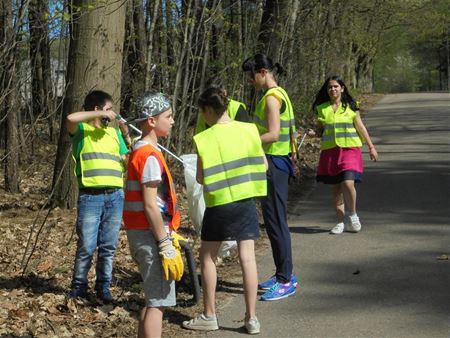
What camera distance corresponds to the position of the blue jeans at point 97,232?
6.15m

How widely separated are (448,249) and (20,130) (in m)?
7.65

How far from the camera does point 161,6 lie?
1093 centimetres

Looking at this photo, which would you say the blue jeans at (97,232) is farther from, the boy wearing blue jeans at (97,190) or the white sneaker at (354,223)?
the white sneaker at (354,223)

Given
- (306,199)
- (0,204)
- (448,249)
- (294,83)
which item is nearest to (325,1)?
(294,83)

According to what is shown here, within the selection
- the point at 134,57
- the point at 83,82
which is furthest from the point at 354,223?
the point at 134,57

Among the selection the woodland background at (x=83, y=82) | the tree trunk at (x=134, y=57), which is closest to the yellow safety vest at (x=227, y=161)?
the woodland background at (x=83, y=82)

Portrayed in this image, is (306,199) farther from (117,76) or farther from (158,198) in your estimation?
(158,198)

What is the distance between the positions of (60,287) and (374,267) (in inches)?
120

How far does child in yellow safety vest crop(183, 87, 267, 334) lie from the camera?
5422 mm

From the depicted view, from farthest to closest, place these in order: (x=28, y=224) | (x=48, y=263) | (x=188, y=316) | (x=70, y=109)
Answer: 1. (x=28, y=224)
2. (x=70, y=109)
3. (x=48, y=263)
4. (x=188, y=316)

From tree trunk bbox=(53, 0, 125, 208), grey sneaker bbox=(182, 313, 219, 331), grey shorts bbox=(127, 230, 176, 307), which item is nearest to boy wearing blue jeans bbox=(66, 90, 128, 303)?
grey sneaker bbox=(182, 313, 219, 331)

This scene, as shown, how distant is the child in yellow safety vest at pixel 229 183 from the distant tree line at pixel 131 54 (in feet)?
8.56

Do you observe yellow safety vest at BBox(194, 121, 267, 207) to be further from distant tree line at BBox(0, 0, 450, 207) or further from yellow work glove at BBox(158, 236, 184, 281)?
distant tree line at BBox(0, 0, 450, 207)

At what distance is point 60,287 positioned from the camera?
22.2 ft
